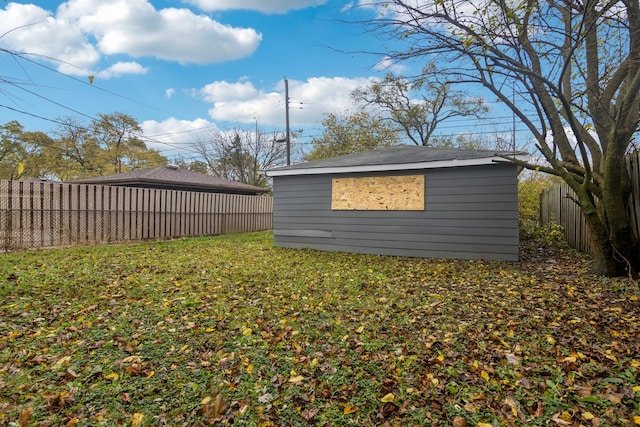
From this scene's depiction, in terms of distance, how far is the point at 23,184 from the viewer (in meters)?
7.27

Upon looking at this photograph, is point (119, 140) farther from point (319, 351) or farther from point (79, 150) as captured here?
point (319, 351)

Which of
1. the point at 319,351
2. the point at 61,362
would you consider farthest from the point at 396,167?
the point at 61,362

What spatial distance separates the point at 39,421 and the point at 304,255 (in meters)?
5.71

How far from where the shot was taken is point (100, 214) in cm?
889

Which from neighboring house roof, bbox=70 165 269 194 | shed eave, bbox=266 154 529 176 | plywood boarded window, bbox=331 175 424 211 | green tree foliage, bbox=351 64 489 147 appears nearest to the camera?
shed eave, bbox=266 154 529 176

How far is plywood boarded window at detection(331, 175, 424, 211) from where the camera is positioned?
7234 millimetres

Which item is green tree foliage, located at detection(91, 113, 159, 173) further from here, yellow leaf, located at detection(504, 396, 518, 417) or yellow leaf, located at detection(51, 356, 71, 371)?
yellow leaf, located at detection(504, 396, 518, 417)

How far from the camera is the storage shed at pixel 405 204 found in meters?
6.46

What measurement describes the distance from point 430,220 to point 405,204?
64cm

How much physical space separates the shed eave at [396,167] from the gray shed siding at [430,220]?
0.46 feet

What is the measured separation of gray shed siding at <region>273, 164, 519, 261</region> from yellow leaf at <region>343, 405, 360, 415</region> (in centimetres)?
552

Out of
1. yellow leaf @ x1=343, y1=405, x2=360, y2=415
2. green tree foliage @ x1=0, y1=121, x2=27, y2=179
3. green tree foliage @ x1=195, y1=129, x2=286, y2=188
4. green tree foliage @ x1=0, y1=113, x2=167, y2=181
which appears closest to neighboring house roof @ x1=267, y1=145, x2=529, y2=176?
yellow leaf @ x1=343, y1=405, x2=360, y2=415

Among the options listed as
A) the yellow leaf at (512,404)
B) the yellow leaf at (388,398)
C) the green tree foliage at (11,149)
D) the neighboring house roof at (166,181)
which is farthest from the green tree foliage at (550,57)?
the green tree foliage at (11,149)

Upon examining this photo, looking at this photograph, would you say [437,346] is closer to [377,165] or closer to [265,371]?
[265,371]
